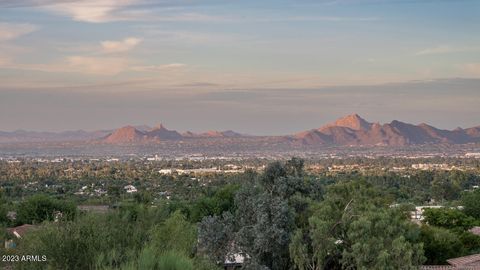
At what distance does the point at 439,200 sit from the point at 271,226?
59855 mm

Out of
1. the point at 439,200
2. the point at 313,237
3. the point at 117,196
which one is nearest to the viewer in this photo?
the point at 313,237

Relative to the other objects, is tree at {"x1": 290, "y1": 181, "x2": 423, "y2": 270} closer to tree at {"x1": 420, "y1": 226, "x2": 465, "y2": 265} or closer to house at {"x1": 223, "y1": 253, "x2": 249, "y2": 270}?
house at {"x1": 223, "y1": 253, "x2": 249, "y2": 270}

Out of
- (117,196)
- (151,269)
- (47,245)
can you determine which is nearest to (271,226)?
(47,245)

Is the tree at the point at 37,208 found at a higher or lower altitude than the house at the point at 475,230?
higher

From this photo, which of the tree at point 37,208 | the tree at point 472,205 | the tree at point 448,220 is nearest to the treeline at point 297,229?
the tree at point 448,220

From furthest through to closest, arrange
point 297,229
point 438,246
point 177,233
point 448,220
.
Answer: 1. point 448,220
2. point 438,246
3. point 177,233
4. point 297,229

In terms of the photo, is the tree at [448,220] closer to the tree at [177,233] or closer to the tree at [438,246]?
the tree at [438,246]

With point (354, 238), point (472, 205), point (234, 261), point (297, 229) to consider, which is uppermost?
point (297, 229)

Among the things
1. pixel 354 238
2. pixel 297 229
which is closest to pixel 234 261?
pixel 297 229

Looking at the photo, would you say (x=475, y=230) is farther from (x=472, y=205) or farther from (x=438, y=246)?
(x=472, y=205)

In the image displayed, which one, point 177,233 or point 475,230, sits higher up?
point 177,233

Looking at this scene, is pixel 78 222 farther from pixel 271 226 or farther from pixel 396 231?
pixel 396 231

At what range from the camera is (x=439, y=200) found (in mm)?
85562

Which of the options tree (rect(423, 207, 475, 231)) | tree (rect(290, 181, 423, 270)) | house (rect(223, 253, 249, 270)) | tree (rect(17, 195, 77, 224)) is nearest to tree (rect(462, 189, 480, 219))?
tree (rect(423, 207, 475, 231))
